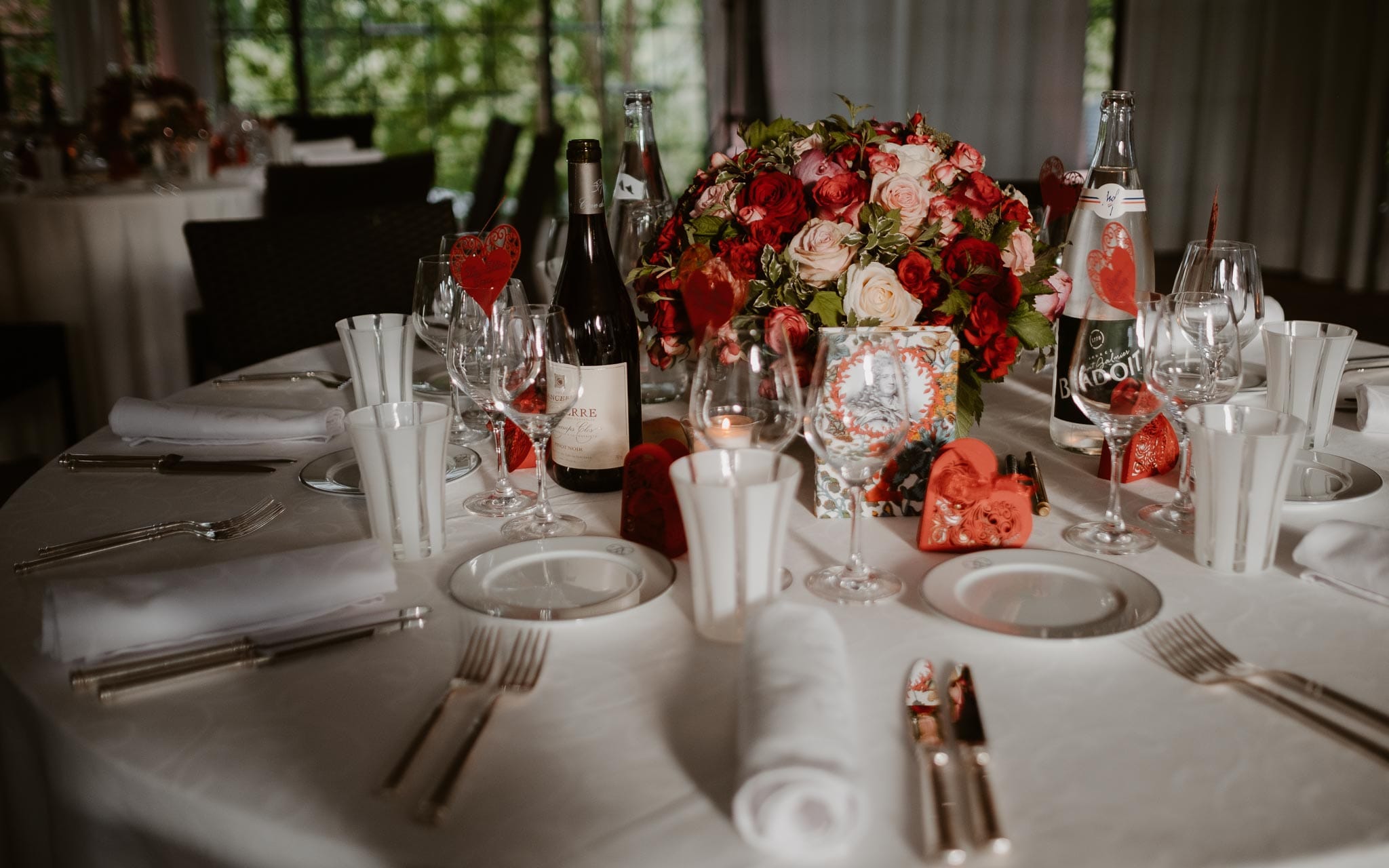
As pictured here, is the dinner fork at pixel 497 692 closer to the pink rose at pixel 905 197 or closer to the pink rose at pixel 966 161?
the pink rose at pixel 905 197

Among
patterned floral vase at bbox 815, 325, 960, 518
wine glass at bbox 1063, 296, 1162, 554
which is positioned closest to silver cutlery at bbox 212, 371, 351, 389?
patterned floral vase at bbox 815, 325, 960, 518

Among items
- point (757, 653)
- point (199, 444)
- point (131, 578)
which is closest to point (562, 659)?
point (757, 653)

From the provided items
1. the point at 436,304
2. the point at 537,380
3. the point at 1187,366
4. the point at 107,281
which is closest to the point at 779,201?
the point at 537,380

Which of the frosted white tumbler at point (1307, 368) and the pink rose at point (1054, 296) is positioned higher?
the pink rose at point (1054, 296)

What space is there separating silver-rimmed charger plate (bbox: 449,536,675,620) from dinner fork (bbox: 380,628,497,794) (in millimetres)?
42

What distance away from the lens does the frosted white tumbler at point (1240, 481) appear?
0.87 metres

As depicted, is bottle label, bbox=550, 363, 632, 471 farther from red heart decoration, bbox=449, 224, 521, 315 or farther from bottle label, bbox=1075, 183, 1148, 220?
bottle label, bbox=1075, 183, 1148, 220

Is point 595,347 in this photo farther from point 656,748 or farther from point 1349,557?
point 1349,557

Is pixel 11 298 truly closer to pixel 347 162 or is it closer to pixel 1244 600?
pixel 347 162

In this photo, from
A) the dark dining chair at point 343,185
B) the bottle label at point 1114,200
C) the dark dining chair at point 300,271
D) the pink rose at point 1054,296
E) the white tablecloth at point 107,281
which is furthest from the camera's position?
the white tablecloth at point 107,281

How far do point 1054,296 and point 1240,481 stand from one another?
13.9 inches

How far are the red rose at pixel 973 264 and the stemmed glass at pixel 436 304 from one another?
64 cm

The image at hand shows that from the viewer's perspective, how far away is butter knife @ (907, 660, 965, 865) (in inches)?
22.3

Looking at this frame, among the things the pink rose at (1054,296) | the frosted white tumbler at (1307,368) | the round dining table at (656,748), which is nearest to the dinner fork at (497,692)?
the round dining table at (656,748)
